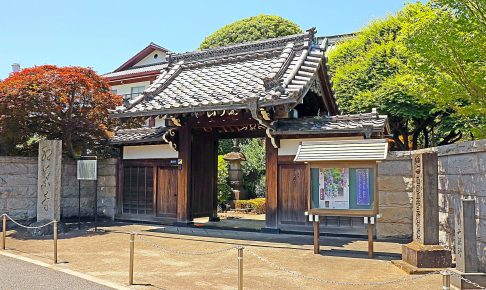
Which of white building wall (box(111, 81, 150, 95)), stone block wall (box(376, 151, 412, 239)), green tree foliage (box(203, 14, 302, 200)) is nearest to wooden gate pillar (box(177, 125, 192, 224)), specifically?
stone block wall (box(376, 151, 412, 239))

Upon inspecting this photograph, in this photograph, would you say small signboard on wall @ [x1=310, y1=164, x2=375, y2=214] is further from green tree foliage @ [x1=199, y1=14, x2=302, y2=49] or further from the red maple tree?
green tree foliage @ [x1=199, y1=14, x2=302, y2=49]

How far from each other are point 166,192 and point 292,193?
4.99m

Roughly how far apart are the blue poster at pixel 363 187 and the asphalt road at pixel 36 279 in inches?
226

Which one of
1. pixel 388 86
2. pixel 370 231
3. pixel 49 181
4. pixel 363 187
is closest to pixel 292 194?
pixel 363 187

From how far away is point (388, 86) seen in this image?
19609 millimetres

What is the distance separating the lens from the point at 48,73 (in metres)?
14.9

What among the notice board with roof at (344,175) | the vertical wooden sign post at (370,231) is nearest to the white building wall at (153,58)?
the notice board with roof at (344,175)

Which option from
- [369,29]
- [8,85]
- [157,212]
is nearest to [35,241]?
[157,212]

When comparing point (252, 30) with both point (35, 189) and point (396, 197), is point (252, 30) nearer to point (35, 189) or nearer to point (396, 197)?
point (35, 189)

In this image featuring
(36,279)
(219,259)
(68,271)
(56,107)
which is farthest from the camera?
(56,107)

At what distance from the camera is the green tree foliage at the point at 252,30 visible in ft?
107

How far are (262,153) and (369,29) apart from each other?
29.6 ft

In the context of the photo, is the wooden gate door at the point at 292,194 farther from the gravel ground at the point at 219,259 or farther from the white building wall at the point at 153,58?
the white building wall at the point at 153,58

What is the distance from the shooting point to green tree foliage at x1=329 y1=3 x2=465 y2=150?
18.8m
